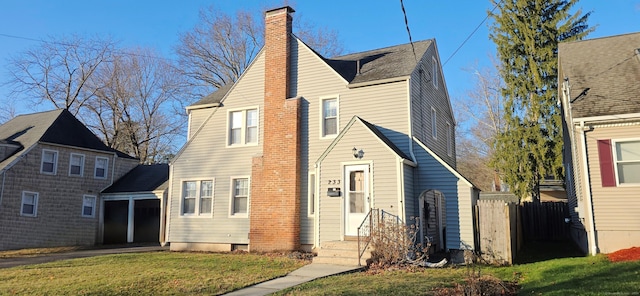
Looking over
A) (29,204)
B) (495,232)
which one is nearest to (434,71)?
(495,232)

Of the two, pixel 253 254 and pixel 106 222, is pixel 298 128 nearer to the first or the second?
pixel 253 254

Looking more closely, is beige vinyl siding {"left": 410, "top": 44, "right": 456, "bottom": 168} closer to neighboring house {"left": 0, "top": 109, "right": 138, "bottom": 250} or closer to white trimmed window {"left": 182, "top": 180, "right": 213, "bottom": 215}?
white trimmed window {"left": 182, "top": 180, "right": 213, "bottom": 215}

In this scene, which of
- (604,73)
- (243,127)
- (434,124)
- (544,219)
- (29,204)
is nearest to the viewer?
(604,73)

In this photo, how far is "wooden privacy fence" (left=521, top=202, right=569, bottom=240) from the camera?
61.1 feet

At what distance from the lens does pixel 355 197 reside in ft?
41.8

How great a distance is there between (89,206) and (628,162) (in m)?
24.2

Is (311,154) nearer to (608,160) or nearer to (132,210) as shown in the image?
(608,160)

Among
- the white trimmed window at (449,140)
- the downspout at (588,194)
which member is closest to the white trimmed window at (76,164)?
the white trimmed window at (449,140)

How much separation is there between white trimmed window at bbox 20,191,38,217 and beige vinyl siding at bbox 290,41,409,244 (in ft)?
48.6

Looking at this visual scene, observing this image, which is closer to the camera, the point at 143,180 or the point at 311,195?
the point at 311,195

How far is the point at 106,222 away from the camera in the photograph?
78.1 feet

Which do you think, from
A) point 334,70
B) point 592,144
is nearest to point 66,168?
point 334,70

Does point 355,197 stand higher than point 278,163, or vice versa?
point 278,163

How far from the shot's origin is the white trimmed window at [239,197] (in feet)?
51.3
